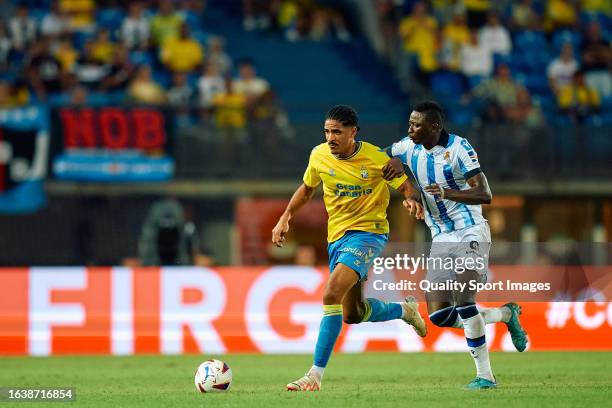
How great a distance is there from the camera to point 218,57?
64.4 ft

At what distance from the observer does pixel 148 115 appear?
17844mm

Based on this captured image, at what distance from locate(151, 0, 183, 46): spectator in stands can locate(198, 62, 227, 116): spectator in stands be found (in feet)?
3.21

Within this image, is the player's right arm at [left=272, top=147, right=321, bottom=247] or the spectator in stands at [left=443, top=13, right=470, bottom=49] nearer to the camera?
the player's right arm at [left=272, top=147, right=321, bottom=247]

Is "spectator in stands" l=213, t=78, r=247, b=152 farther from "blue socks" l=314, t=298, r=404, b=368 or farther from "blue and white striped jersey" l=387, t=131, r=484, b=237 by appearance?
"blue socks" l=314, t=298, r=404, b=368

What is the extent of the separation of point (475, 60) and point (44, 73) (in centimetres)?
669

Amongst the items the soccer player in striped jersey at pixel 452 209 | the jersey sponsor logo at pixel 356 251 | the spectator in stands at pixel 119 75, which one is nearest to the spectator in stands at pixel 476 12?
the spectator in stands at pixel 119 75

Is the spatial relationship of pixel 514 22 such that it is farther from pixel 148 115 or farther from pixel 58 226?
pixel 58 226

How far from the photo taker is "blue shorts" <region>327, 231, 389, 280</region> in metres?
9.41

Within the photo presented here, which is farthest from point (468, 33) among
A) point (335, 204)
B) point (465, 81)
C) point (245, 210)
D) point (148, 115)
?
point (335, 204)

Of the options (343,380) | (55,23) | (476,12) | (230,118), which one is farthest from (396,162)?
(476,12)

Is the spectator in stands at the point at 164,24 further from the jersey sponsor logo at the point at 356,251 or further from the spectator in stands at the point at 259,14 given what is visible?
the jersey sponsor logo at the point at 356,251

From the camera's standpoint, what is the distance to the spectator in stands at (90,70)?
61.1ft

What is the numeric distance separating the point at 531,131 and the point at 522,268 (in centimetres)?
737

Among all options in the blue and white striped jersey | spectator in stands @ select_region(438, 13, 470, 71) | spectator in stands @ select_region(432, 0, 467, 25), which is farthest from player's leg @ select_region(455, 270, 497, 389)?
spectator in stands @ select_region(432, 0, 467, 25)
